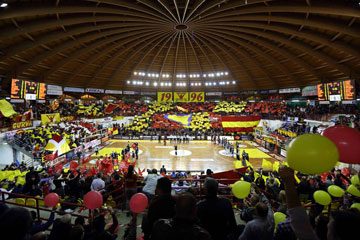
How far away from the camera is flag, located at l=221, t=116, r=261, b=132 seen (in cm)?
3656

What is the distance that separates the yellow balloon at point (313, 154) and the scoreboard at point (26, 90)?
26.2 metres

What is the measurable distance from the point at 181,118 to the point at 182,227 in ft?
124

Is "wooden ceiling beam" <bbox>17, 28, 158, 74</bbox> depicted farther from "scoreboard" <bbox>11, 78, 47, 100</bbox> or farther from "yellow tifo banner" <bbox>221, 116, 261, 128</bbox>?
"yellow tifo banner" <bbox>221, 116, 261, 128</bbox>

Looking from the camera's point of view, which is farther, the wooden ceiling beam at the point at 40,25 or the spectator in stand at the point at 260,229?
the wooden ceiling beam at the point at 40,25

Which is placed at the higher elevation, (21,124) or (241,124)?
(241,124)

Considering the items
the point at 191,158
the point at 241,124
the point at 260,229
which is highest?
the point at 241,124

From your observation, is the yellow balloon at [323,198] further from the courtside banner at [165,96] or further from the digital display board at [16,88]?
the courtside banner at [165,96]

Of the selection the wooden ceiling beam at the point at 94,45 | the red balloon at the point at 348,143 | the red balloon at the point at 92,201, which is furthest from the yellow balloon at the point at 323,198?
the wooden ceiling beam at the point at 94,45

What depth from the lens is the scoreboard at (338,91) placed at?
18.8 metres

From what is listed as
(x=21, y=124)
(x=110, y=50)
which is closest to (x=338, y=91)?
(x=110, y=50)

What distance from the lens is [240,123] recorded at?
120ft

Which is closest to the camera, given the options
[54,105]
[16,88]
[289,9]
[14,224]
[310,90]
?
[14,224]

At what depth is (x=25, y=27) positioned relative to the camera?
1488 cm

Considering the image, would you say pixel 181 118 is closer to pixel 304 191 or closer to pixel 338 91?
pixel 338 91
